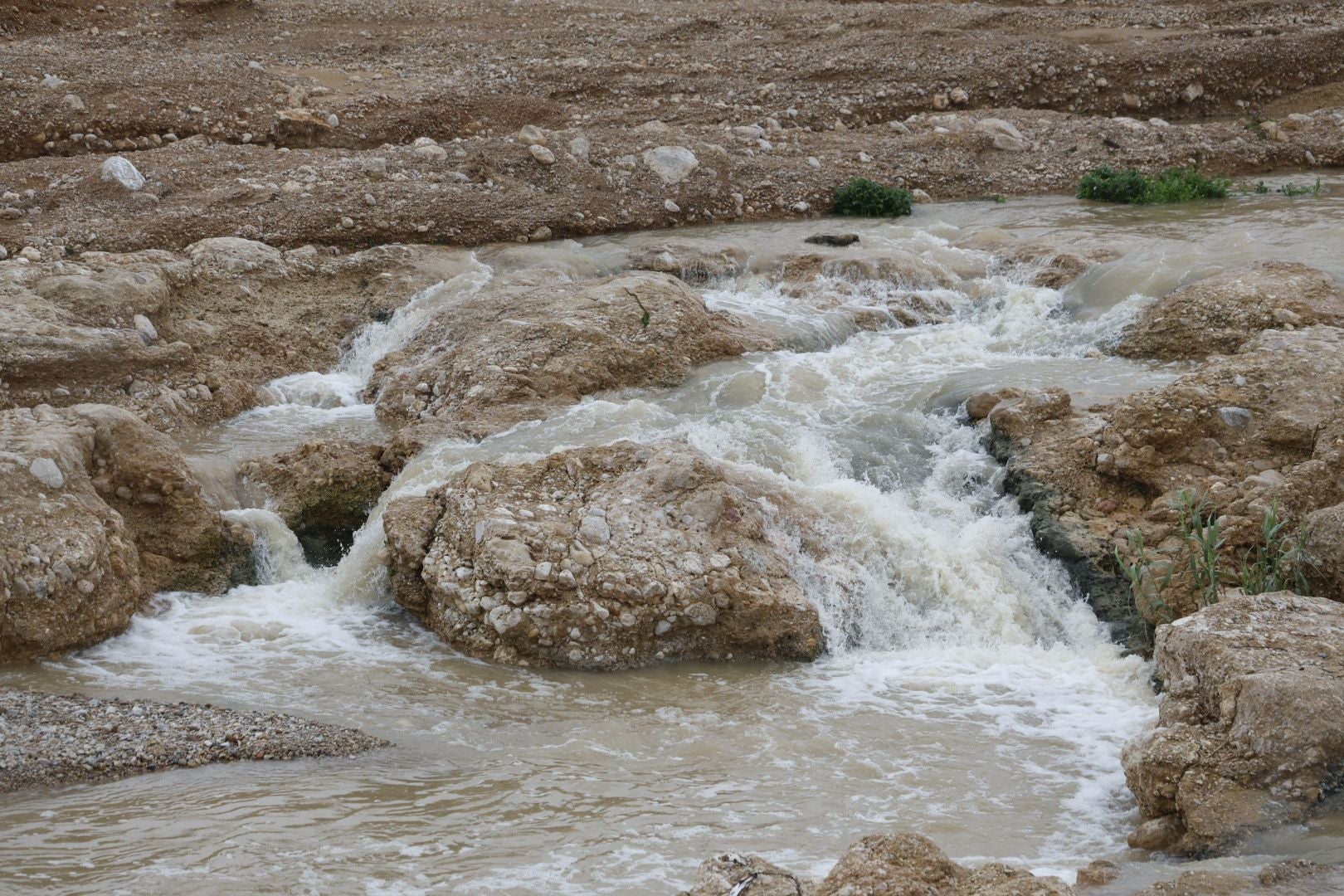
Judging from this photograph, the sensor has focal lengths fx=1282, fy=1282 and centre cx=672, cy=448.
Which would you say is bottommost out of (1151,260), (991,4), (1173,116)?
(1151,260)

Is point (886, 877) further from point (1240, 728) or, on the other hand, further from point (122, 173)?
point (122, 173)

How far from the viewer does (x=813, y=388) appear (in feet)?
31.9

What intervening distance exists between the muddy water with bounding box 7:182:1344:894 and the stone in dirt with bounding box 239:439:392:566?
23 cm

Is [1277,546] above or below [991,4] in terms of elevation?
below

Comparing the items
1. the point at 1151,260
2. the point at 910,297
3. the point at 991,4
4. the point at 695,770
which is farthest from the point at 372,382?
the point at 991,4

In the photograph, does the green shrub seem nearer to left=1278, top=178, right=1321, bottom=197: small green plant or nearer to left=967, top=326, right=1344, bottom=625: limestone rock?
left=1278, top=178, right=1321, bottom=197: small green plant

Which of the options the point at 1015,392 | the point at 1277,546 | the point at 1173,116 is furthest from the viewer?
the point at 1173,116

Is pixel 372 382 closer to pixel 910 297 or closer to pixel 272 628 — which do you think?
pixel 272 628

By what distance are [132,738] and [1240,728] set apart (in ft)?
15.0

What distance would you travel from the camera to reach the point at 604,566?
701 cm

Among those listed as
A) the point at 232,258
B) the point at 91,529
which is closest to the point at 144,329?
the point at 232,258

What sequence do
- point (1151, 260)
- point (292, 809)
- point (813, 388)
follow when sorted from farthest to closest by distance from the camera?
point (1151, 260) < point (813, 388) < point (292, 809)

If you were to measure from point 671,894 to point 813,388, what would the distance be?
229 inches

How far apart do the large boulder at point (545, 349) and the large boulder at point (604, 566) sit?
1.69 m
